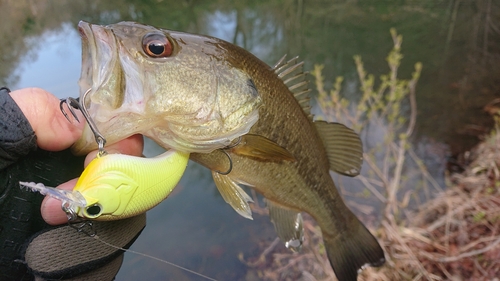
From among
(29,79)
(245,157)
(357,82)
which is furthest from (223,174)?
(357,82)

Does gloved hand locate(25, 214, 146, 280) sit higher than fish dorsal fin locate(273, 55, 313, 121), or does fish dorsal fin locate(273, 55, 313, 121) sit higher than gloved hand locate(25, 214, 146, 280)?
fish dorsal fin locate(273, 55, 313, 121)

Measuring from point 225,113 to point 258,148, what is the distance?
228 mm

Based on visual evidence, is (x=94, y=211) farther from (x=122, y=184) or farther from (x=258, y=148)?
(x=258, y=148)

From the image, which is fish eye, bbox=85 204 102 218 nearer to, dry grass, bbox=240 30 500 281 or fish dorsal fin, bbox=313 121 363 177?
fish dorsal fin, bbox=313 121 363 177

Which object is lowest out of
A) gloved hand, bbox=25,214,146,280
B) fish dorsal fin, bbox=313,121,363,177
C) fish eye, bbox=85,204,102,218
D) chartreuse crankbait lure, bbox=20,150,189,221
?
gloved hand, bbox=25,214,146,280

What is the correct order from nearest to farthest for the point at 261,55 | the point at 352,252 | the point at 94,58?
Answer: the point at 94,58
the point at 352,252
the point at 261,55

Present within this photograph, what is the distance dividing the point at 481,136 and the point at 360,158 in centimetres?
508

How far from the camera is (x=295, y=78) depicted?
1.63 meters

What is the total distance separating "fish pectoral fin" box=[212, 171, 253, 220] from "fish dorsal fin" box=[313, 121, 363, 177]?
616 mm

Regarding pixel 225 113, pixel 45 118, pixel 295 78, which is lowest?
pixel 45 118

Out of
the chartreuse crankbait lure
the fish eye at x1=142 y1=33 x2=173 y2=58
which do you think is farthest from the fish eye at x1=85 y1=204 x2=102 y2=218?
the fish eye at x1=142 y1=33 x2=173 y2=58

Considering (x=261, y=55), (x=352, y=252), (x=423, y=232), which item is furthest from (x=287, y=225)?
(x=261, y=55)

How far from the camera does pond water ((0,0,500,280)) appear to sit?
188 inches

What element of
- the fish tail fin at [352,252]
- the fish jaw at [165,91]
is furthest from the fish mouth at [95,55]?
the fish tail fin at [352,252]
